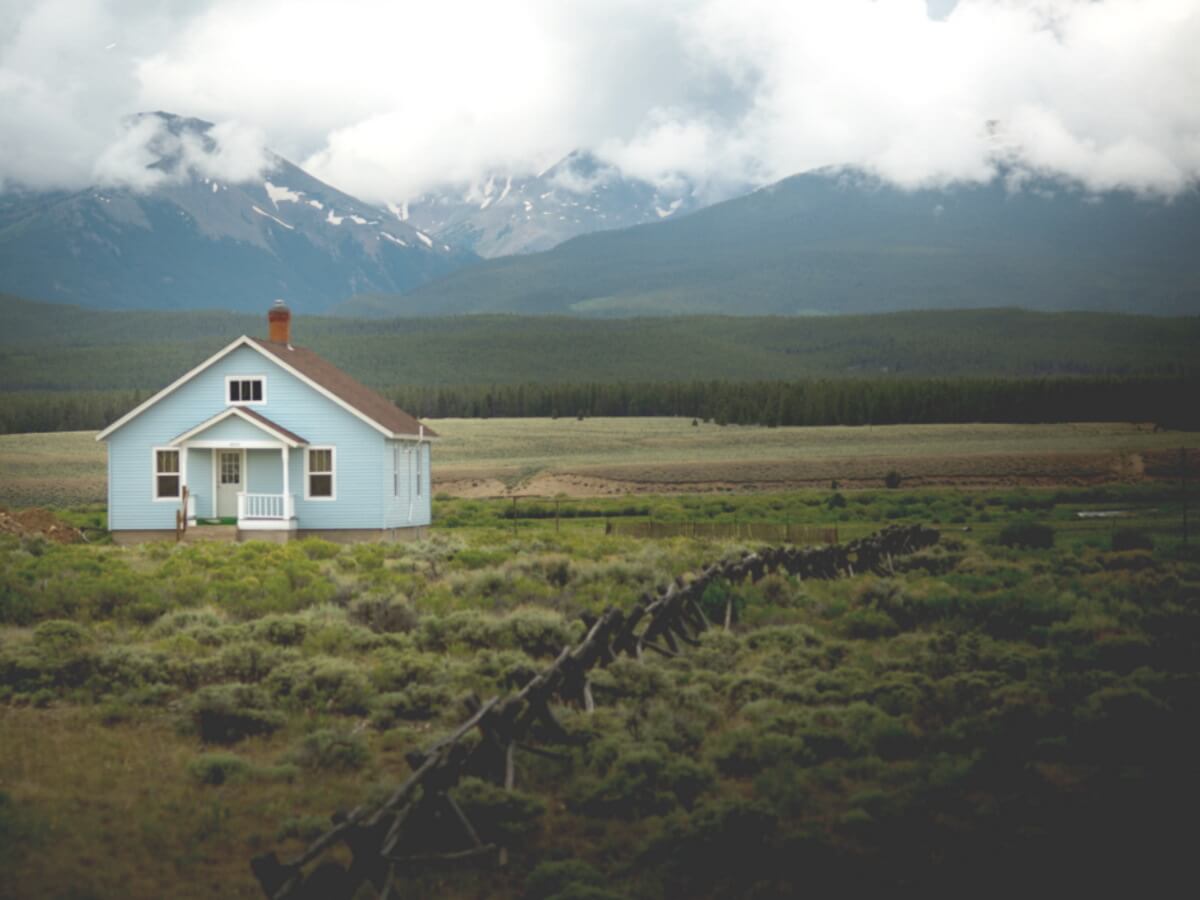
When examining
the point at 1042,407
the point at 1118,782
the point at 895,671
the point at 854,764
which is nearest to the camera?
the point at 1118,782

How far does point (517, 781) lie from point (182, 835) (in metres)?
2.57

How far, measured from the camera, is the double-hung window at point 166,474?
120 feet

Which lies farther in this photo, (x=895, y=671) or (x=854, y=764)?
(x=895, y=671)

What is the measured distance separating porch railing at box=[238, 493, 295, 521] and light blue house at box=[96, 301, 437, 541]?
0.08ft

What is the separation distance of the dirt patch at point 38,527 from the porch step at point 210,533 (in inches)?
118

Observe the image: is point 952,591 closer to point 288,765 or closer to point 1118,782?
point 1118,782

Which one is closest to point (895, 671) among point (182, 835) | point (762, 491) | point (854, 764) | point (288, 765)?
point (854, 764)

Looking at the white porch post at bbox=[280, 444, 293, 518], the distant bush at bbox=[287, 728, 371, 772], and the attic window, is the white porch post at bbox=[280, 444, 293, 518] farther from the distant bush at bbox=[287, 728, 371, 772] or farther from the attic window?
the distant bush at bbox=[287, 728, 371, 772]

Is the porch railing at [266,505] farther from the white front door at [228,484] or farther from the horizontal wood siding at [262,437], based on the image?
the white front door at [228,484]

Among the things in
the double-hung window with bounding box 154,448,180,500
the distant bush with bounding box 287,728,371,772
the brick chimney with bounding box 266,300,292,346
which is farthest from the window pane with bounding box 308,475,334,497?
the distant bush with bounding box 287,728,371,772

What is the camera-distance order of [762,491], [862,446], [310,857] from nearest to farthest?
[310,857] → [762,491] → [862,446]

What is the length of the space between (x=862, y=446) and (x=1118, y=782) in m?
90.2

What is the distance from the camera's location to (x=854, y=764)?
38.0ft

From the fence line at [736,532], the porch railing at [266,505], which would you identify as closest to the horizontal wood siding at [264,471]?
the porch railing at [266,505]
